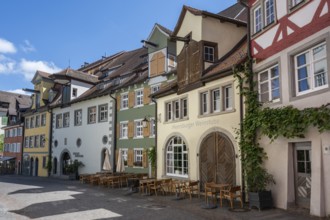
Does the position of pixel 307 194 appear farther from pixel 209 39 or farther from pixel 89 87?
pixel 89 87

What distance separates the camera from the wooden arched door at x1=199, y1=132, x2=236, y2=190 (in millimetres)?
15008

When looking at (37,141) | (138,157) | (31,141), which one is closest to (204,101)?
(138,157)

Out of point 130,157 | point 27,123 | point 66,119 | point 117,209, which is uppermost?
point 27,123

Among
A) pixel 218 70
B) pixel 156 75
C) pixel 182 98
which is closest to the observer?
pixel 218 70

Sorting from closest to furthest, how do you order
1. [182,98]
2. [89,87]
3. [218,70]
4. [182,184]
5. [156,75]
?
[218,70] < [182,184] < [182,98] < [156,75] < [89,87]

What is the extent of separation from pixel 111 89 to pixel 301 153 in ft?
63.8

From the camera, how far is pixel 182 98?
18703 millimetres

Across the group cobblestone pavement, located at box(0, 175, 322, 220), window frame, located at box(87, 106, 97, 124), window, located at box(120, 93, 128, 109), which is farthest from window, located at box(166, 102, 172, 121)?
window frame, located at box(87, 106, 97, 124)

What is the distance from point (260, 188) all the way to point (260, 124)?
2.36m

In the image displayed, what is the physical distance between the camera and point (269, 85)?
42.9 feet

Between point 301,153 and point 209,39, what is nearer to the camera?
point 301,153

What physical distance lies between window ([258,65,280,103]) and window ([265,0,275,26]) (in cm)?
190

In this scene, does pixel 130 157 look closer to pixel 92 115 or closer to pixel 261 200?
pixel 92 115

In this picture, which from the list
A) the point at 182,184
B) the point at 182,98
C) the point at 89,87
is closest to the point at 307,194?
the point at 182,184
